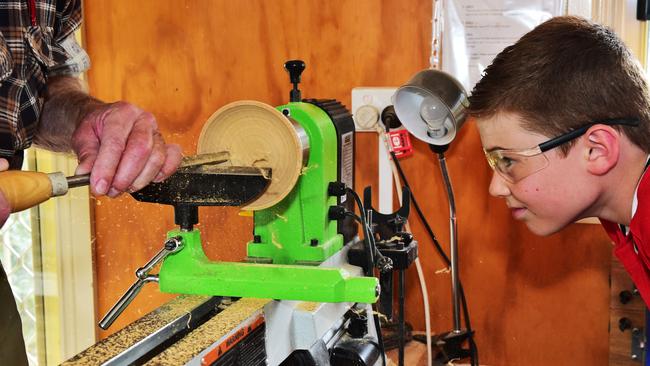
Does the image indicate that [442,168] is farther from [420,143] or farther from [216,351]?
[216,351]

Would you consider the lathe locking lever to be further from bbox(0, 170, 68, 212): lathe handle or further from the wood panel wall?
the wood panel wall

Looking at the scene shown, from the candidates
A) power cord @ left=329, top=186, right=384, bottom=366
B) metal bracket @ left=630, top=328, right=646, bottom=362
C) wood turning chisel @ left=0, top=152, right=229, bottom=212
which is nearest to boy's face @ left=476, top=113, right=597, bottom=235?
power cord @ left=329, top=186, right=384, bottom=366

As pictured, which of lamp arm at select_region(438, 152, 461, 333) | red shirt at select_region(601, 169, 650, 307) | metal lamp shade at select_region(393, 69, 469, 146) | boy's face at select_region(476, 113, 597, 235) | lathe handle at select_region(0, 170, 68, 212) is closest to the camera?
lathe handle at select_region(0, 170, 68, 212)

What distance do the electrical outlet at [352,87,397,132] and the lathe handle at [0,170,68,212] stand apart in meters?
1.22

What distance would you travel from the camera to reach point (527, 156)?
132 centimetres

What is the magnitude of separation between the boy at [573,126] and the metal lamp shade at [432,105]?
0.70 ft

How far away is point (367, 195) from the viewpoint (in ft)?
4.91

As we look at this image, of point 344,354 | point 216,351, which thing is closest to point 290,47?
point 344,354

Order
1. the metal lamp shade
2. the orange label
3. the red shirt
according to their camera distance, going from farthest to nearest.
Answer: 1. the metal lamp shade
2. the red shirt
3. the orange label

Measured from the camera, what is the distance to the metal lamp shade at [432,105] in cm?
161

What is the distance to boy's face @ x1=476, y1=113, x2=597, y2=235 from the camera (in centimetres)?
131

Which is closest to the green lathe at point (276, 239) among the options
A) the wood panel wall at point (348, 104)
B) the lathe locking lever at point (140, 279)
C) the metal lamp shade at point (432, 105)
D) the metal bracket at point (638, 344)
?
the lathe locking lever at point (140, 279)

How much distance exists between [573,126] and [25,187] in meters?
0.97

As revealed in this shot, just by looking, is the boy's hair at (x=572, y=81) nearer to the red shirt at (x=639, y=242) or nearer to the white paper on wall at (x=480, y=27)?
the red shirt at (x=639, y=242)
